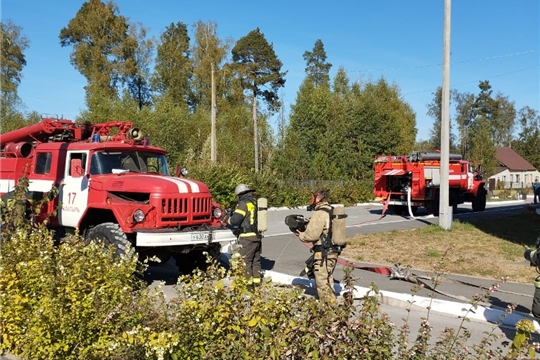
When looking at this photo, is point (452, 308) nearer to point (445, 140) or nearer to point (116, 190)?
point (116, 190)

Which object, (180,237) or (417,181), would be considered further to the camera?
(417,181)

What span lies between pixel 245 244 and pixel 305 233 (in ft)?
5.69

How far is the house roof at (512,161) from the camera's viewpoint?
70.4m

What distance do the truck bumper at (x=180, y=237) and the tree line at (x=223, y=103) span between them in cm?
1633

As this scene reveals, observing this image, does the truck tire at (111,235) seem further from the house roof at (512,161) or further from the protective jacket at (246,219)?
the house roof at (512,161)

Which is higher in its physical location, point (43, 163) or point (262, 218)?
point (43, 163)

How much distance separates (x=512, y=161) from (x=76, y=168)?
71.4 meters

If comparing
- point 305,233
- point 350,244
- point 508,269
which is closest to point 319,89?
point 350,244

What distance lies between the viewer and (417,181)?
2209 centimetres

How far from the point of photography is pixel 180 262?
35.6 ft

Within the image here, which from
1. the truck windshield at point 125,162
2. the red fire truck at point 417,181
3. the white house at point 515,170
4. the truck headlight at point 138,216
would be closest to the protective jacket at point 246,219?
the truck headlight at point 138,216

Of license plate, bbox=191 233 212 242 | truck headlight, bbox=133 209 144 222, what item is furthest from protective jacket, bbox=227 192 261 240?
truck headlight, bbox=133 209 144 222

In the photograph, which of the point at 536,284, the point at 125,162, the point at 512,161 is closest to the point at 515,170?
the point at 512,161

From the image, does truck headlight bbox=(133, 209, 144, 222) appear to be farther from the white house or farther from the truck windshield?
the white house
